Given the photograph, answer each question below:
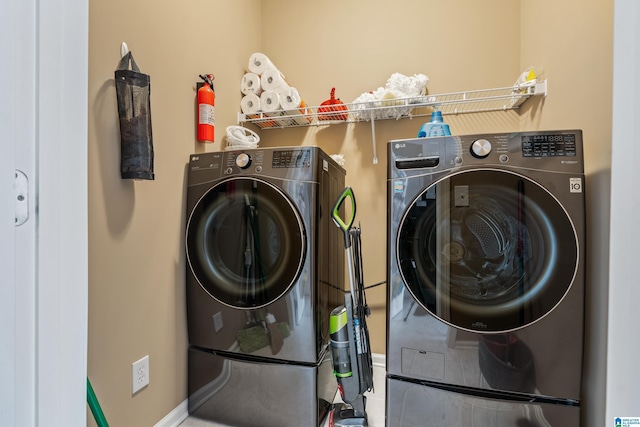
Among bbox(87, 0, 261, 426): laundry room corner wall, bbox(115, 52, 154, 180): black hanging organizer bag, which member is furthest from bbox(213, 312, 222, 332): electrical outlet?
bbox(115, 52, 154, 180): black hanging organizer bag

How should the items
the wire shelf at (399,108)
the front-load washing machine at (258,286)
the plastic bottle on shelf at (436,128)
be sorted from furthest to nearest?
the wire shelf at (399,108), the plastic bottle on shelf at (436,128), the front-load washing machine at (258,286)

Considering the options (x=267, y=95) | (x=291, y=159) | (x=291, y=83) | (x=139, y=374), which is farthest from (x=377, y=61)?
(x=139, y=374)

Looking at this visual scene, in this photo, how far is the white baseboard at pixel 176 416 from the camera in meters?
1.24

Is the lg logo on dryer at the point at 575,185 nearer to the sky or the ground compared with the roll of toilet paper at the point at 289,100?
nearer to the ground

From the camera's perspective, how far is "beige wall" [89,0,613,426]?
3.30ft

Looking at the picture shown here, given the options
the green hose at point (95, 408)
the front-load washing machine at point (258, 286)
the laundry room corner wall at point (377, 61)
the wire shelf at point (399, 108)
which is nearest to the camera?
the green hose at point (95, 408)

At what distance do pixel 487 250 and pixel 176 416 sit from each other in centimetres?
148

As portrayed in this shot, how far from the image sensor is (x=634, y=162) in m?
0.48

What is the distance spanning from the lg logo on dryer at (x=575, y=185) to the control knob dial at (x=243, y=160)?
1.21 m

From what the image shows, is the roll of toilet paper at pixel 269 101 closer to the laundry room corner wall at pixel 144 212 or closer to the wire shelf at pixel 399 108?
the wire shelf at pixel 399 108

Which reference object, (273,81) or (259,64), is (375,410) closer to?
(273,81)

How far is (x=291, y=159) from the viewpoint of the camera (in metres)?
1.25
